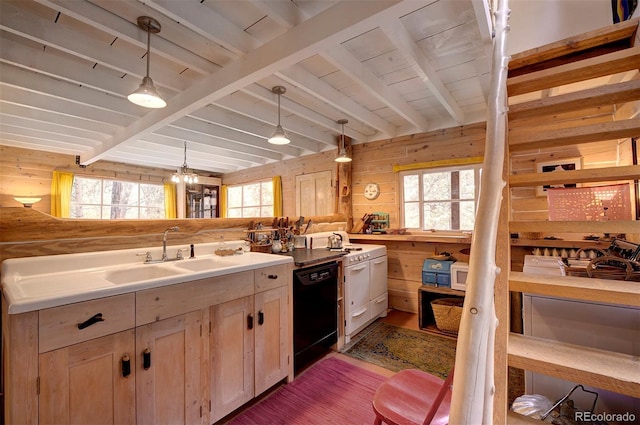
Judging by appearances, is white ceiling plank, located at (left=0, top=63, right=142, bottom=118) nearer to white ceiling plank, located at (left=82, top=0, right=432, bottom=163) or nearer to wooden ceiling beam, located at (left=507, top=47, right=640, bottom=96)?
white ceiling plank, located at (left=82, top=0, right=432, bottom=163)

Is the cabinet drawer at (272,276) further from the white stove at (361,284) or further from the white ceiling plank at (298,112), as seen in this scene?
the white ceiling plank at (298,112)

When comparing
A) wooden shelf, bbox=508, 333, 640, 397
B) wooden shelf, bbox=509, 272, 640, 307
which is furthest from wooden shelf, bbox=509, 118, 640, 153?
wooden shelf, bbox=508, 333, 640, 397

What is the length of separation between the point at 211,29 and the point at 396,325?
3.25m

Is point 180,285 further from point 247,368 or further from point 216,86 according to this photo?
Result: point 216,86

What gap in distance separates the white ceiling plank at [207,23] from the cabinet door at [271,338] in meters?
1.71

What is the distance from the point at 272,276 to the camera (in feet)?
6.38

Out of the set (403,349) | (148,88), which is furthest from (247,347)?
(148,88)

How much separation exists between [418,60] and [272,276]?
1922 mm

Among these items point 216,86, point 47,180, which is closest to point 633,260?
point 216,86

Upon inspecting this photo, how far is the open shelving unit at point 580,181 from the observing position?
823 mm

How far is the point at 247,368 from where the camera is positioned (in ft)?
5.79

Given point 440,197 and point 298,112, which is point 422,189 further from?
point 298,112

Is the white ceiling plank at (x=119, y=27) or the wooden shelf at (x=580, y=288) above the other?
the white ceiling plank at (x=119, y=27)

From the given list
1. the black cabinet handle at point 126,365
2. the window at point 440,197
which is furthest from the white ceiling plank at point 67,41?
the window at point 440,197
